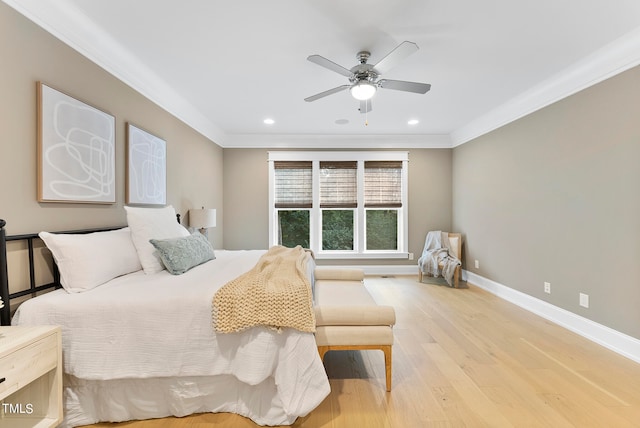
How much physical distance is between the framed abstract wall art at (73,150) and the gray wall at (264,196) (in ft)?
9.73

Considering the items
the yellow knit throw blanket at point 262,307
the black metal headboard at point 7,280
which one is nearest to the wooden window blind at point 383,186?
the yellow knit throw blanket at point 262,307

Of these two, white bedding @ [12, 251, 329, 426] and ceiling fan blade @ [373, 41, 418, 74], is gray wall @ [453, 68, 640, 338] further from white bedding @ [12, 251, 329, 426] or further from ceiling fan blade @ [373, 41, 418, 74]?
white bedding @ [12, 251, 329, 426]

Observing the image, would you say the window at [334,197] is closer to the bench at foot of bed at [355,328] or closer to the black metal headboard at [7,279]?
the bench at foot of bed at [355,328]

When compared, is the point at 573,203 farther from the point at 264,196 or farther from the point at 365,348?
the point at 264,196

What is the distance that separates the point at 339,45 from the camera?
248 centimetres

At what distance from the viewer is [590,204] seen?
2834 millimetres

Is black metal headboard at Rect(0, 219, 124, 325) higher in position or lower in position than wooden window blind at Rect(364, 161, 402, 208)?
lower

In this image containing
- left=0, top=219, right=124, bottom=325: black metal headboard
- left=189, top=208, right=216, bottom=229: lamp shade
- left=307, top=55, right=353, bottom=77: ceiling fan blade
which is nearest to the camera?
left=0, top=219, right=124, bottom=325: black metal headboard

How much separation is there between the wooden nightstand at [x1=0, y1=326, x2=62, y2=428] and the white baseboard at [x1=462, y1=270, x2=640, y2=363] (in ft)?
13.1

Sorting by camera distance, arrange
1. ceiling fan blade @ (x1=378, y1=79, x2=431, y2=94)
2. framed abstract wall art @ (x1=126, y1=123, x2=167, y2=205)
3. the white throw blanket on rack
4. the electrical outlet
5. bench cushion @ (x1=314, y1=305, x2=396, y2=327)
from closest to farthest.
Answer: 1. bench cushion @ (x1=314, y1=305, x2=396, y2=327)
2. ceiling fan blade @ (x1=378, y1=79, x2=431, y2=94)
3. framed abstract wall art @ (x1=126, y1=123, x2=167, y2=205)
4. the electrical outlet
5. the white throw blanket on rack

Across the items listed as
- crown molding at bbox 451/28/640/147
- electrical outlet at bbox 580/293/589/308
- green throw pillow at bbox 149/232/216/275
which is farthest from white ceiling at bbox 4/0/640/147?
electrical outlet at bbox 580/293/589/308

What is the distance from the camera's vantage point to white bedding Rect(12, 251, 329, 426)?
Result: 5.31ft

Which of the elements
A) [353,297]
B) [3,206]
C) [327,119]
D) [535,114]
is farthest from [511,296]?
[3,206]

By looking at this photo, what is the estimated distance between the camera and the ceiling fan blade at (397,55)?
6.73 feet
